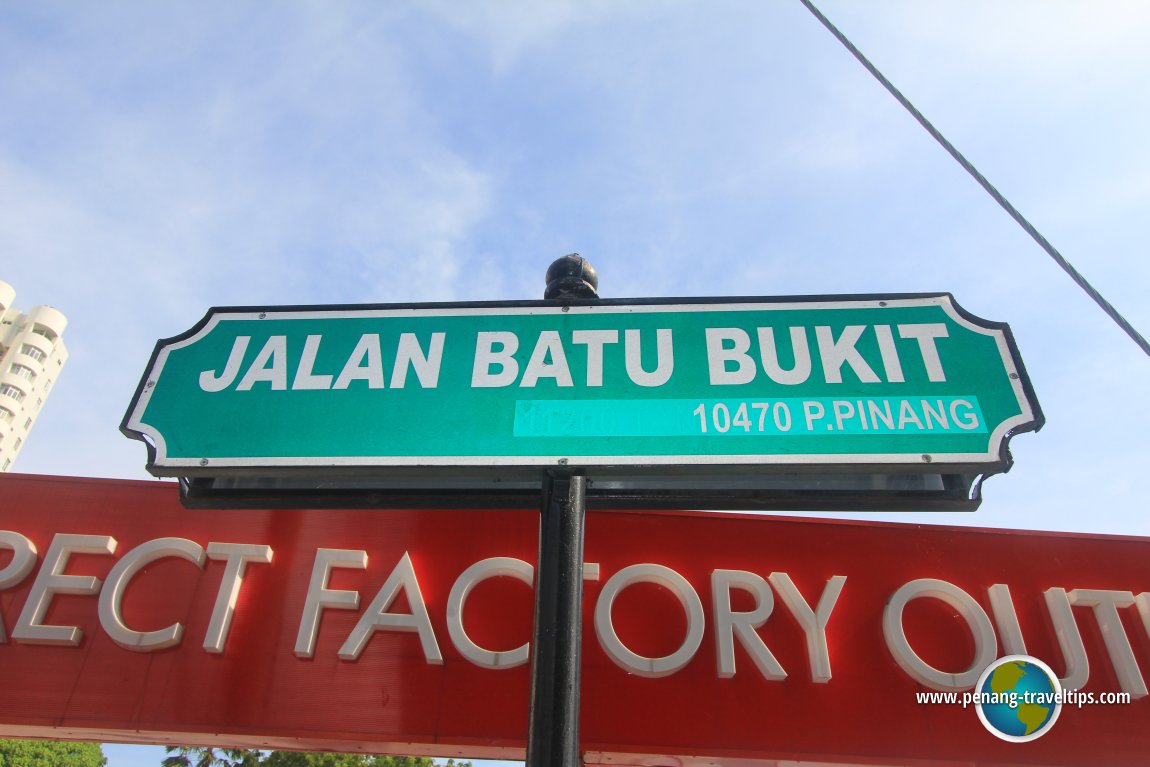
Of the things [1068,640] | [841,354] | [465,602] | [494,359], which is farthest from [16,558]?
[1068,640]

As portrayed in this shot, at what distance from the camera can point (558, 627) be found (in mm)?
2061

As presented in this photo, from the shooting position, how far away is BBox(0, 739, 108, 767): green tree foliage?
35.6m

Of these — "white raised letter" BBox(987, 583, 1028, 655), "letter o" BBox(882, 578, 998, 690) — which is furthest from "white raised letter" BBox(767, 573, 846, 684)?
"white raised letter" BBox(987, 583, 1028, 655)

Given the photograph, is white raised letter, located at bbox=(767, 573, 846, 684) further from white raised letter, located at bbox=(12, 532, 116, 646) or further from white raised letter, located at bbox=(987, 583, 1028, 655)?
white raised letter, located at bbox=(12, 532, 116, 646)

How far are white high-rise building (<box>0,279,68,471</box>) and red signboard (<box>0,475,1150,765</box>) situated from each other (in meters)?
88.3

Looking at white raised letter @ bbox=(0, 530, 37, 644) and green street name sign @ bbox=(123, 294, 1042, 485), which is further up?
white raised letter @ bbox=(0, 530, 37, 644)


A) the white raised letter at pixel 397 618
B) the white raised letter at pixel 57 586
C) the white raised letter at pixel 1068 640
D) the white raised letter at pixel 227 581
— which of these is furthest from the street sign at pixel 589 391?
the white raised letter at pixel 1068 640

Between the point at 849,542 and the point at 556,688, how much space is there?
476cm

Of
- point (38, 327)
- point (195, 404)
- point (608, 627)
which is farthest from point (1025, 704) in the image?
point (38, 327)

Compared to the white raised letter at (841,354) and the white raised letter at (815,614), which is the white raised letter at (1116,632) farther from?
the white raised letter at (841,354)

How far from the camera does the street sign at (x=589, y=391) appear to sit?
2.46 meters

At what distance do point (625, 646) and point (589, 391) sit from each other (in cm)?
345

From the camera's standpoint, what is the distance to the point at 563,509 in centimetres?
235

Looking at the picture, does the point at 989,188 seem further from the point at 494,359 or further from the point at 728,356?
the point at 494,359
